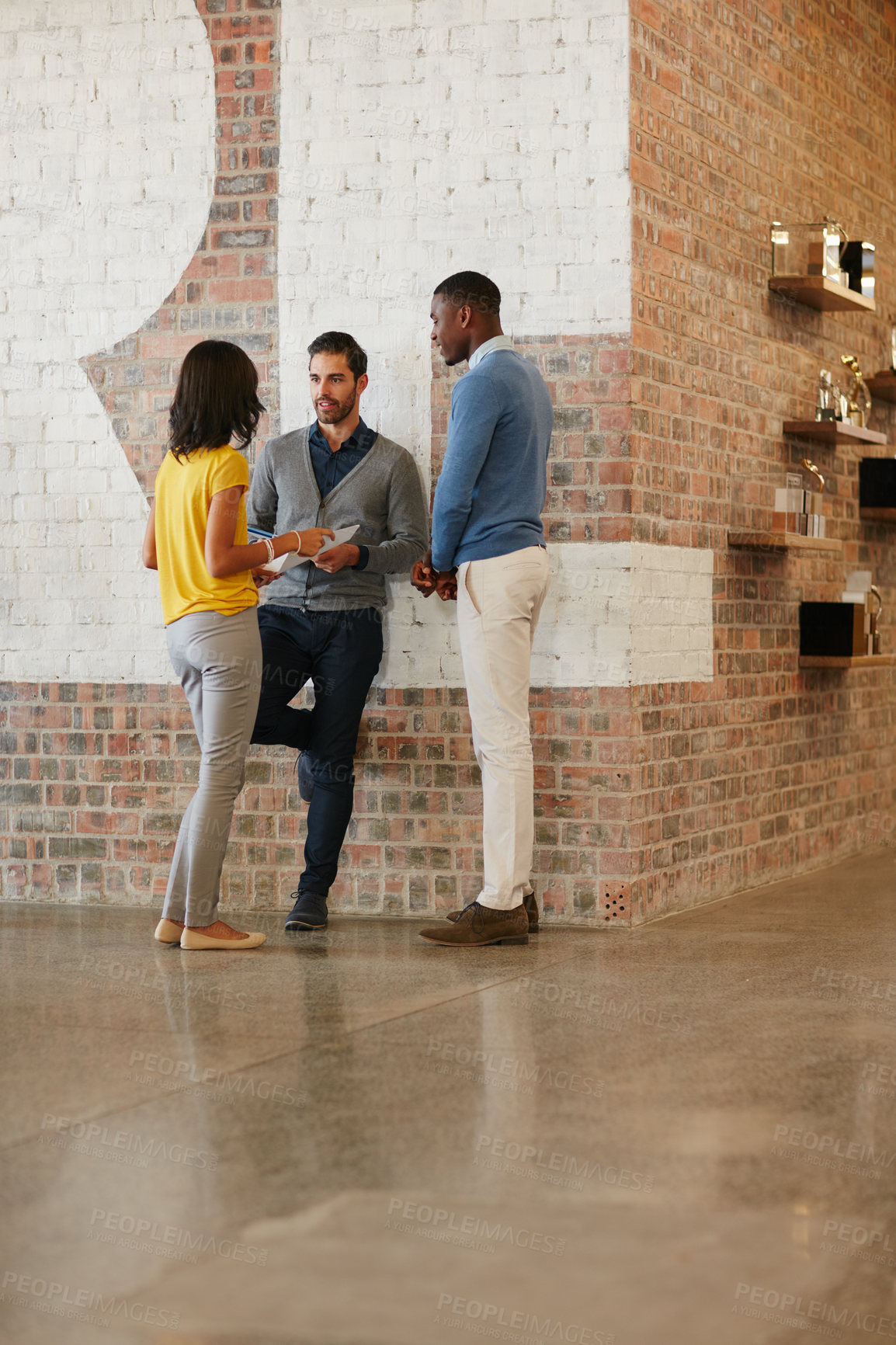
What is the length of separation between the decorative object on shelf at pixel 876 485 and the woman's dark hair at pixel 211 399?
3.48 m

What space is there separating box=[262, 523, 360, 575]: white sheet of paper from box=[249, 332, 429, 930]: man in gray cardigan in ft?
0.12

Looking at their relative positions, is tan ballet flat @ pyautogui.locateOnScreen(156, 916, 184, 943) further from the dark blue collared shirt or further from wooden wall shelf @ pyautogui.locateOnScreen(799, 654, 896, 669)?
wooden wall shelf @ pyautogui.locateOnScreen(799, 654, 896, 669)

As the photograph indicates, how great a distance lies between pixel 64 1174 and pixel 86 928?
7.94 feet

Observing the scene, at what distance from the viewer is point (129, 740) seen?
537 cm

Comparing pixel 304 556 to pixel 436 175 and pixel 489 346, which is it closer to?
pixel 489 346

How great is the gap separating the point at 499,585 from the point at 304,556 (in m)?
0.63

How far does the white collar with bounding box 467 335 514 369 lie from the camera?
4.59 meters

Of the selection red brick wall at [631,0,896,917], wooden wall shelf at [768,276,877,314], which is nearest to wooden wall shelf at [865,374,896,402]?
red brick wall at [631,0,896,917]

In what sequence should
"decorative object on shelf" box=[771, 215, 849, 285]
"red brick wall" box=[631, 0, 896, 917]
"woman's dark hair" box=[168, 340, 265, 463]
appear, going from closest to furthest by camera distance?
"woman's dark hair" box=[168, 340, 265, 463] < "red brick wall" box=[631, 0, 896, 917] < "decorative object on shelf" box=[771, 215, 849, 285]

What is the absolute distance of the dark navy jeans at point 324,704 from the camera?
4902mm

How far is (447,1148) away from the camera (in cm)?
270

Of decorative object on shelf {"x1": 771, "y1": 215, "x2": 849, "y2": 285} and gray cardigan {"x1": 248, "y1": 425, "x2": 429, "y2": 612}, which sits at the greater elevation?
decorative object on shelf {"x1": 771, "y1": 215, "x2": 849, "y2": 285}

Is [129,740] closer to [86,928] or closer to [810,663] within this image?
[86,928]

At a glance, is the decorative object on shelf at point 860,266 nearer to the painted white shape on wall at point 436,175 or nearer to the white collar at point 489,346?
the painted white shape on wall at point 436,175
